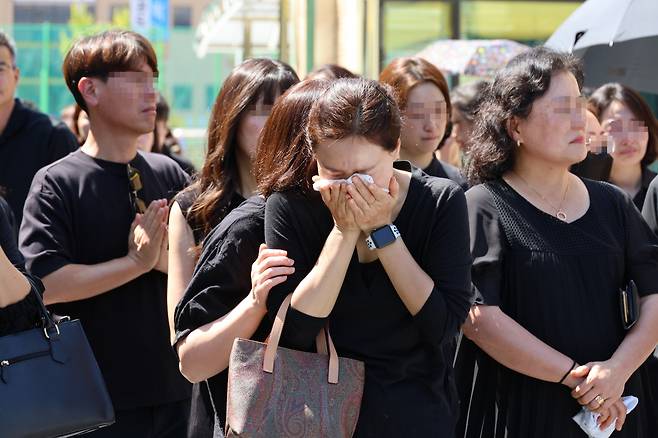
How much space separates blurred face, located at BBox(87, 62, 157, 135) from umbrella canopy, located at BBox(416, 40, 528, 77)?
454 cm

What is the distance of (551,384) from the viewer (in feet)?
11.0

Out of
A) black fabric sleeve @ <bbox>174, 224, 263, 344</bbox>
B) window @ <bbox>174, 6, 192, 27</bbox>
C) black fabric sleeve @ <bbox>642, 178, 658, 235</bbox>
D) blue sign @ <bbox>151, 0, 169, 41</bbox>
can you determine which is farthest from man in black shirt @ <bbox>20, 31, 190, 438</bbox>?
window @ <bbox>174, 6, 192, 27</bbox>

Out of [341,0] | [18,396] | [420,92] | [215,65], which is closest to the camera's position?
[18,396]

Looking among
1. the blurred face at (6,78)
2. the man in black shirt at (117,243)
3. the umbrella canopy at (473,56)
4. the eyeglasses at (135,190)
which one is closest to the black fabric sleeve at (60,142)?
the blurred face at (6,78)

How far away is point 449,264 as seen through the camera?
9.16 feet

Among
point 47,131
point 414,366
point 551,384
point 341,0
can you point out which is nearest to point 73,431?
point 414,366

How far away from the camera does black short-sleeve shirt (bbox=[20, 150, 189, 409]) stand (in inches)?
155

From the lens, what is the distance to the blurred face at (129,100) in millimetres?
4180

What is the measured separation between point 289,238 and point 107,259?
1445 mm

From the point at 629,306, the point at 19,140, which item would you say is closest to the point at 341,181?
the point at 629,306

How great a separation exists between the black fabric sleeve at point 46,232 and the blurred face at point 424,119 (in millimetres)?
1716

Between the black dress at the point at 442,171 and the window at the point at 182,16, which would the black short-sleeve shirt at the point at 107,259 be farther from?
the window at the point at 182,16

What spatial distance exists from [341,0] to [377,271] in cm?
933

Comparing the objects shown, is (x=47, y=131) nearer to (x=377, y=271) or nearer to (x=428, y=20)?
(x=377, y=271)
